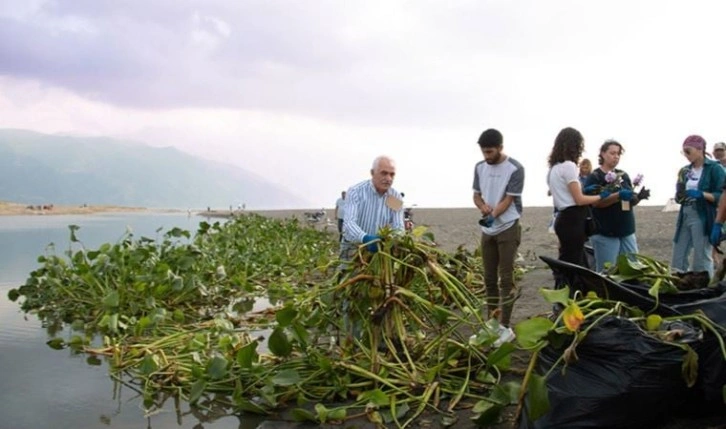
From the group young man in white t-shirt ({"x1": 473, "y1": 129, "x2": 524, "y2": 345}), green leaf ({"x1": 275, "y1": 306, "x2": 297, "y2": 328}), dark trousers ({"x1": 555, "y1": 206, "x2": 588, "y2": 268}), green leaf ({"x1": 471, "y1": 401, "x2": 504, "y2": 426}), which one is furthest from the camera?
dark trousers ({"x1": 555, "y1": 206, "x2": 588, "y2": 268})

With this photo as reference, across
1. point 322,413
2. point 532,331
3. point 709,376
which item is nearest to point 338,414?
point 322,413

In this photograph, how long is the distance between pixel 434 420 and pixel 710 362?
1175 mm

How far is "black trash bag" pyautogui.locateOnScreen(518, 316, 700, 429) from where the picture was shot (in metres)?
2.27

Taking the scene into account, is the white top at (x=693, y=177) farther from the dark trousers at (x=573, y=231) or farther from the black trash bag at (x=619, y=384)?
the black trash bag at (x=619, y=384)

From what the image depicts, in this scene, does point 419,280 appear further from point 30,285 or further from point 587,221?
point 30,285

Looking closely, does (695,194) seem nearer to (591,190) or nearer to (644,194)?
(644,194)

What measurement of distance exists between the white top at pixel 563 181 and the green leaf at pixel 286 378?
2134mm

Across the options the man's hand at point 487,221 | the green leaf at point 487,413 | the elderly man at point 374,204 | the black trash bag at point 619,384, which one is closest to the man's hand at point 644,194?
the man's hand at point 487,221

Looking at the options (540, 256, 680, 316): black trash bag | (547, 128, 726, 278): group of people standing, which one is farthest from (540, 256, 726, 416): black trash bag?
(547, 128, 726, 278): group of people standing

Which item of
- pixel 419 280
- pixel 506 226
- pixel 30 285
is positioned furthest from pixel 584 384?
pixel 30 285

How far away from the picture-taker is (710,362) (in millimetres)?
2283

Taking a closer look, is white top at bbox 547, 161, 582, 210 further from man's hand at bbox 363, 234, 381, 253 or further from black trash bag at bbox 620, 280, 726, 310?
man's hand at bbox 363, 234, 381, 253

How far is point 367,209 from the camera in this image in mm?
3770

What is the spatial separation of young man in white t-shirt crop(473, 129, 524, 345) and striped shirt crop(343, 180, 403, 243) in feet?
2.06
